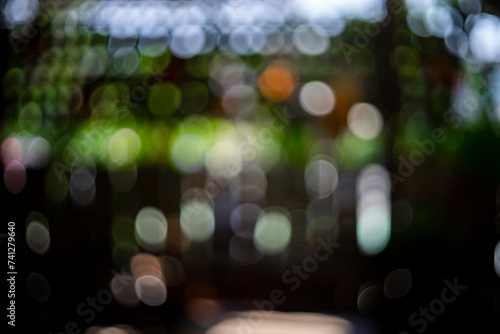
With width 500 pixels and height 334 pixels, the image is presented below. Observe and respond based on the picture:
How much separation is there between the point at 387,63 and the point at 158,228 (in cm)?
315

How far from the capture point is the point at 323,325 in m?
3.53

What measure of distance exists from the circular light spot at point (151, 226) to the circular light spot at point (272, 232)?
40.6 inches

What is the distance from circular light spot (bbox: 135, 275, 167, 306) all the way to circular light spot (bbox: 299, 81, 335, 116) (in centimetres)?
219

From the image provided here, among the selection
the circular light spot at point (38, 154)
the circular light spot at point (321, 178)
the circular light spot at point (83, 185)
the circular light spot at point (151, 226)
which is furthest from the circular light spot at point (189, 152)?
the circular light spot at point (38, 154)

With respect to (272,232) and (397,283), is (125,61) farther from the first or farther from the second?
(397,283)

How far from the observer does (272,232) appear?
571 cm

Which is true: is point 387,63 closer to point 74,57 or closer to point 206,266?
point 74,57

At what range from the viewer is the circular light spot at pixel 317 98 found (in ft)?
17.3

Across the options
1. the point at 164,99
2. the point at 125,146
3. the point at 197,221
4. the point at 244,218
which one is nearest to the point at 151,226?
the point at 197,221

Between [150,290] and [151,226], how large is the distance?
95 centimetres

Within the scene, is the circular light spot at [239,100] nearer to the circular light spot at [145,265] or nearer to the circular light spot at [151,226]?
the circular light spot at [151,226]

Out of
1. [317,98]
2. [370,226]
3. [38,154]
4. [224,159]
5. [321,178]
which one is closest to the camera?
[38,154]

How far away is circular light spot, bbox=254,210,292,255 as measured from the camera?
5.37 m

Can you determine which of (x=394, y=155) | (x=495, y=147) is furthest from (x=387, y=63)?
(x=495, y=147)
